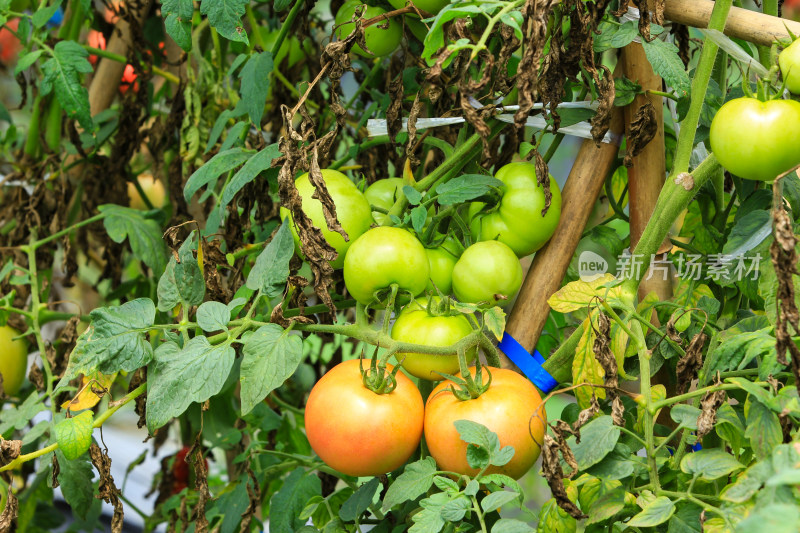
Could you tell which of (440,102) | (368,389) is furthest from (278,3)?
(368,389)

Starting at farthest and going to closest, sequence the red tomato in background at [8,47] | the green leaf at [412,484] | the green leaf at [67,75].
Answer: the red tomato in background at [8,47] < the green leaf at [67,75] < the green leaf at [412,484]

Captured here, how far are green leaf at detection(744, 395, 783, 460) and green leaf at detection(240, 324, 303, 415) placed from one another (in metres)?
0.34

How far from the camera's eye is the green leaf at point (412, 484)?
1.89 ft

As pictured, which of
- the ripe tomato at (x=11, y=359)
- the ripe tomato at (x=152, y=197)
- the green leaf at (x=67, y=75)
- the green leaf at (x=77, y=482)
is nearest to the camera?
the green leaf at (x=77, y=482)

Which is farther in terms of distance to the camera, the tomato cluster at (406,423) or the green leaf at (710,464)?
the tomato cluster at (406,423)

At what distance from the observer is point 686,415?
52 cm

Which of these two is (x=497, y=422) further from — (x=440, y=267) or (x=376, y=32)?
(x=376, y=32)

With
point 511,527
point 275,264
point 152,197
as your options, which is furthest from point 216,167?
point 152,197

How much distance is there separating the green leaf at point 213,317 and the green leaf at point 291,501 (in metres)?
0.27

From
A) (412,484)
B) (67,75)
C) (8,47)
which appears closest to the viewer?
(412,484)

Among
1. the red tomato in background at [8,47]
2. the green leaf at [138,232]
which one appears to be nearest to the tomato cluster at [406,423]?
the green leaf at [138,232]

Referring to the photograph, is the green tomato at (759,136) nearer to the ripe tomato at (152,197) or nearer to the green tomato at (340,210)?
the green tomato at (340,210)

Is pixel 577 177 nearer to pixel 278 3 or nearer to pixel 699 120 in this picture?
pixel 699 120

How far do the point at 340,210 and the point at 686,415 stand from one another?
0.36 m
